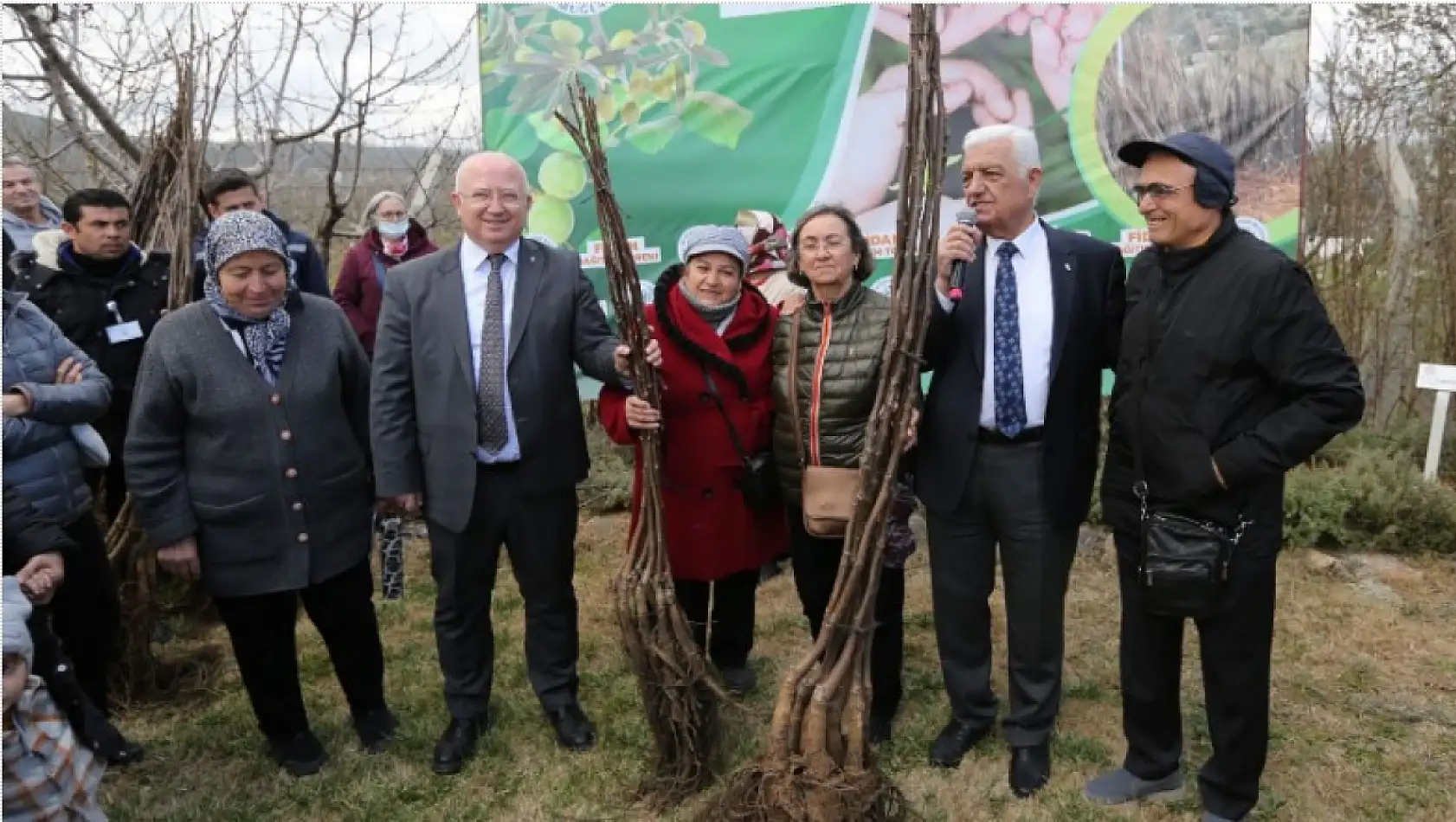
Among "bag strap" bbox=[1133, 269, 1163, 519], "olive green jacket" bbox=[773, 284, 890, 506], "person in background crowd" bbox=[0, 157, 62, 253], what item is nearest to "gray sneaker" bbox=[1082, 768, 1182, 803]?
"bag strap" bbox=[1133, 269, 1163, 519]

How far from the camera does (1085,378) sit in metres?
2.79

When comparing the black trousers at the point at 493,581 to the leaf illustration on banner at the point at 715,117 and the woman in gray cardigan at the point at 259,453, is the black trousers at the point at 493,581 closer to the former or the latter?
the woman in gray cardigan at the point at 259,453

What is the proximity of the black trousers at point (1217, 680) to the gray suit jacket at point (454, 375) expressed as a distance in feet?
5.72

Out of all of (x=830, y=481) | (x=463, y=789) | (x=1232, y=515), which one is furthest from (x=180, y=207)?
(x=1232, y=515)

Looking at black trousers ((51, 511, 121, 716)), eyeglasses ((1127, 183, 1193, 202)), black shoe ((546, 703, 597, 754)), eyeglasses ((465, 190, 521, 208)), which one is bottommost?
black shoe ((546, 703, 597, 754))

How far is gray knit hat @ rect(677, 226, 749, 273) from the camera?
9.86 feet

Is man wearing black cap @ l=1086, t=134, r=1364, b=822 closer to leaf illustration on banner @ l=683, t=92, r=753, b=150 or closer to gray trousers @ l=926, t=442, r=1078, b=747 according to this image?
gray trousers @ l=926, t=442, r=1078, b=747

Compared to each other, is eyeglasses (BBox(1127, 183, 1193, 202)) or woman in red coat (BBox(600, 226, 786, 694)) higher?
eyeglasses (BBox(1127, 183, 1193, 202))

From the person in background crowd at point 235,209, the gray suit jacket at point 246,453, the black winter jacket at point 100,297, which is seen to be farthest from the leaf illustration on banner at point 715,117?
the gray suit jacket at point 246,453

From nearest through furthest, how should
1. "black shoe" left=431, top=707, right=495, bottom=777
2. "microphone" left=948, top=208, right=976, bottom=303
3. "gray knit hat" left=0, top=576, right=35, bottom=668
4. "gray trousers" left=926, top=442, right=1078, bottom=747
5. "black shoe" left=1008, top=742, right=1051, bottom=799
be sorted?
1. "gray knit hat" left=0, top=576, right=35, bottom=668
2. "microphone" left=948, top=208, right=976, bottom=303
3. "gray trousers" left=926, top=442, right=1078, bottom=747
4. "black shoe" left=1008, top=742, right=1051, bottom=799
5. "black shoe" left=431, top=707, right=495, bottom=777

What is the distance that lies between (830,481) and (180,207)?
118 inches

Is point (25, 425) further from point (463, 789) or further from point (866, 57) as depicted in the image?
point (866, 57)

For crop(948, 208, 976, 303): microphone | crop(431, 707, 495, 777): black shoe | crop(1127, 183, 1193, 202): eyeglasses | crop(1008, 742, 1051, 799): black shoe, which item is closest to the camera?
crop(1127, 183, 1193, 202): eyeglasses

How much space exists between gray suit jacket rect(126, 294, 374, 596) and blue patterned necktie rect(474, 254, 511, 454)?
18.5 inches
